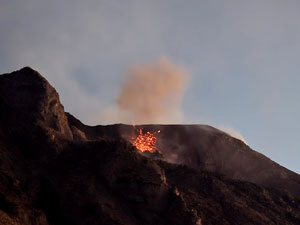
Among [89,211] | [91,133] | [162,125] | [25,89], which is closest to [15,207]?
[89,211]

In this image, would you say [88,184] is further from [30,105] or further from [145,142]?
[145,142]

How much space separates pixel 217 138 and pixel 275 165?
18.0 metres

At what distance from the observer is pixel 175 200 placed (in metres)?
48.8

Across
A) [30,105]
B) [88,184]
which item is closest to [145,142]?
[30,105]

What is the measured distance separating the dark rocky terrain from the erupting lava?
24123mm

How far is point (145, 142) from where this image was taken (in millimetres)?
102688

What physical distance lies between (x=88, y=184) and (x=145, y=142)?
5533 centimetres

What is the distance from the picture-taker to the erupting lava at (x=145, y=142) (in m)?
97.3

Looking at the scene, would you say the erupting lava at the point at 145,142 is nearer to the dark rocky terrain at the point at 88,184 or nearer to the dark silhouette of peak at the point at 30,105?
the dark rocky terrain at the point at 88,184

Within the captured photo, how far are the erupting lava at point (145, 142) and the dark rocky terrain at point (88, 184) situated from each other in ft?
79.1

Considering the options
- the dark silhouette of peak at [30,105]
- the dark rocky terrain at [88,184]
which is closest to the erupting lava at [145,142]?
the dark rocky terrain at [88,184]

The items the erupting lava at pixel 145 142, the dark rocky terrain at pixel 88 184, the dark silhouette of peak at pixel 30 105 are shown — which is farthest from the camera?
the erupting lava at pixel 145 142

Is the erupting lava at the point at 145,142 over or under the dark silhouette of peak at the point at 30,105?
over

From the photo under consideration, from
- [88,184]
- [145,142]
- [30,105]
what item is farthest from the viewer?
[145,142]
